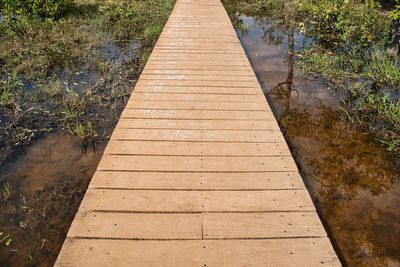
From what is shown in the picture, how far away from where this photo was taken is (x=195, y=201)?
1.93m

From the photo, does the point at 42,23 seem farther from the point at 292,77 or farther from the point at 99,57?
the point at 292,77

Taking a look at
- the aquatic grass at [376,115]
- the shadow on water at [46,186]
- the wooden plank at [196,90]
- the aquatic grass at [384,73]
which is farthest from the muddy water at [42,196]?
the aquatic grass at [384,73]

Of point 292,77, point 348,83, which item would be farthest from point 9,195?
point 348,83

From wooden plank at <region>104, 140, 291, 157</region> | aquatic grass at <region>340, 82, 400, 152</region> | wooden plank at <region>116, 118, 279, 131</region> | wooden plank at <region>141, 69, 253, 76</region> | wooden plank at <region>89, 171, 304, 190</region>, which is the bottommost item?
aquatic grass at <region>340, 82, 400, 152</region>

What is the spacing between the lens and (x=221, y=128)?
2.76 m

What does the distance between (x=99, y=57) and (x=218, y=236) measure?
5.34 m

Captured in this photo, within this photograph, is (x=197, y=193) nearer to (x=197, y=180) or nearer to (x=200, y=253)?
(x=197, y=180)

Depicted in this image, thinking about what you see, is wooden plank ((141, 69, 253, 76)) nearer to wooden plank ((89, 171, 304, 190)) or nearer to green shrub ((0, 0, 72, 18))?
wooden plank ((89, 171, 304, 190))

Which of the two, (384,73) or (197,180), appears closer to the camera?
(197,180)

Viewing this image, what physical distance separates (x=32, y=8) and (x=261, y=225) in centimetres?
890

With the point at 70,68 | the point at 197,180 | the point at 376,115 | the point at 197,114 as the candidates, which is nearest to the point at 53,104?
the point at 70,68

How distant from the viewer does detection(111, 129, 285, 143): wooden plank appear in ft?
8.55

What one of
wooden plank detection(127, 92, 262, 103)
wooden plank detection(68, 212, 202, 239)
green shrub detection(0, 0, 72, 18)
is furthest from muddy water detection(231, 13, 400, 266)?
green shrub detection(0, 0, 72, 18)

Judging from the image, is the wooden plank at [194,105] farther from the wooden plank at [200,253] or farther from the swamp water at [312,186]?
the wooden plank at [200,253]
